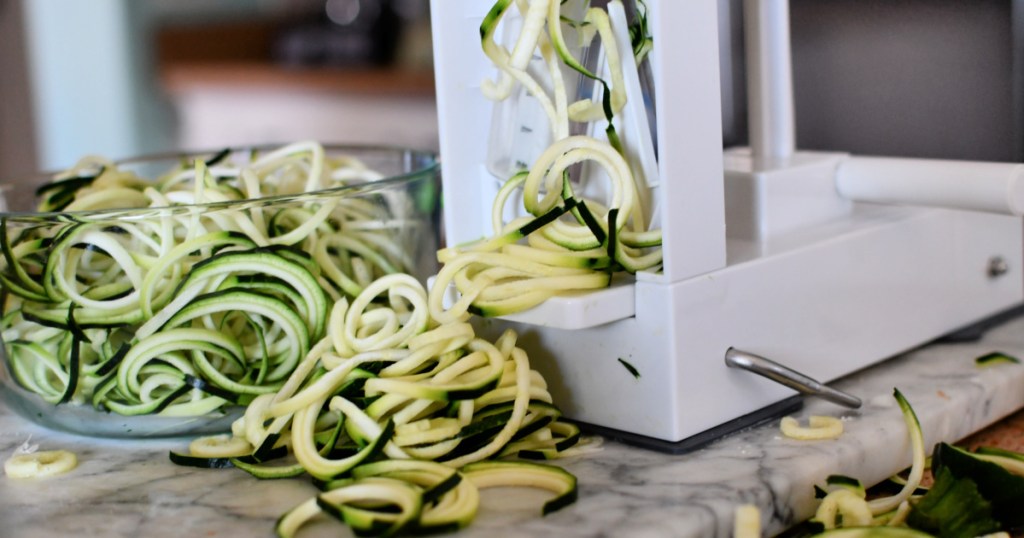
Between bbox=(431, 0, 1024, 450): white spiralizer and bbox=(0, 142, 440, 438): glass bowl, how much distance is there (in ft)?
0.35

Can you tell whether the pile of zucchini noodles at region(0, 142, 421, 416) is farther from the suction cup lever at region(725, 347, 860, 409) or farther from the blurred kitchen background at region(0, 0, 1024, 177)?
the blurred kitchen background at region(0, 0, 1024, 177)

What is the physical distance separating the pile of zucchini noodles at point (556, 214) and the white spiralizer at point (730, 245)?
2 centimetres

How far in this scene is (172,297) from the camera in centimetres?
77

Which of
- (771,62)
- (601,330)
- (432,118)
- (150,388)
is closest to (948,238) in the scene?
(771,62)

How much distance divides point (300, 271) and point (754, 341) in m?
0.31

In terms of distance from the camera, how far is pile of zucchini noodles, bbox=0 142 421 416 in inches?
29.6

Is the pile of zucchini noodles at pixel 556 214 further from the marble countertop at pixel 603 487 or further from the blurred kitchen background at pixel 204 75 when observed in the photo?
the blurred kitchen background at pixel 204 75

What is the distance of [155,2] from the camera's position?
3.61 m

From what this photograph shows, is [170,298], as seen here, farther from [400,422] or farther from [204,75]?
[204,75]

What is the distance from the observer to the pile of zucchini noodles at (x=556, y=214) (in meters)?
0.70

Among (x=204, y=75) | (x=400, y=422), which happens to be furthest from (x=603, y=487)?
(x=204, y=75)

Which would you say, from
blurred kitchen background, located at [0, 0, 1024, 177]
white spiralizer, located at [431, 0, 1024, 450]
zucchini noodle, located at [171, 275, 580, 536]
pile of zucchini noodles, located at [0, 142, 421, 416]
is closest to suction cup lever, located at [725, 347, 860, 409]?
white spiralizer, located at [431, 0, 1024, 450]

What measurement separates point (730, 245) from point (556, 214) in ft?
0.55

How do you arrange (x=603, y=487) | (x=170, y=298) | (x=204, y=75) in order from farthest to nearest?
(x=204, y=75) → (x=170, y=298) → (x=603, y=487)
